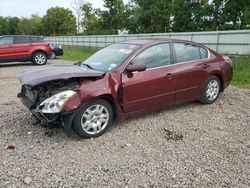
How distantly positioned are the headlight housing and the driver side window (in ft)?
4.43

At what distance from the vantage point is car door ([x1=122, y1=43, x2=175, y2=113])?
4.65 metres

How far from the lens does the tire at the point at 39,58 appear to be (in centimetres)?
1486

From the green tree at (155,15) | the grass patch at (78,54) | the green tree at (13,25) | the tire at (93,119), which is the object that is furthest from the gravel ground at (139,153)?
the green tree at (13,25)

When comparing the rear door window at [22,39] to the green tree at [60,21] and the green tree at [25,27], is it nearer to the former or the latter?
the green tree at [60,21]

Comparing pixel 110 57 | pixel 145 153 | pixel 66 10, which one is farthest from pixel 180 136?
pixel 66 10

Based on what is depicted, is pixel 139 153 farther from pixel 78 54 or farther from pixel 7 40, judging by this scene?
pixel 78 54

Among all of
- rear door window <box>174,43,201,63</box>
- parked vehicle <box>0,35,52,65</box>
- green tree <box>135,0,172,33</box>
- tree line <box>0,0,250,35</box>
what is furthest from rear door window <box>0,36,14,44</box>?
green tree <box>135,0,172,33</box>

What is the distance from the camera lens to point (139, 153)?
3.88 m

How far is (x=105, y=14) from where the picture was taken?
129 feet

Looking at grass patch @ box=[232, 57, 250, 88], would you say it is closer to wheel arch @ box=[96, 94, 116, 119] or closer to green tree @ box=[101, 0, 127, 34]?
wheel arch @ box=[96, 94, 116, 119]

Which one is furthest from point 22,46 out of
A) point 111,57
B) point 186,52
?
point 186,52

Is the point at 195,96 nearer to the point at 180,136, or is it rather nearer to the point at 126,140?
the point at 180,136

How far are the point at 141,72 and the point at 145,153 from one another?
1.52 m

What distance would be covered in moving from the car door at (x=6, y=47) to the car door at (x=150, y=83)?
11.2 metres
